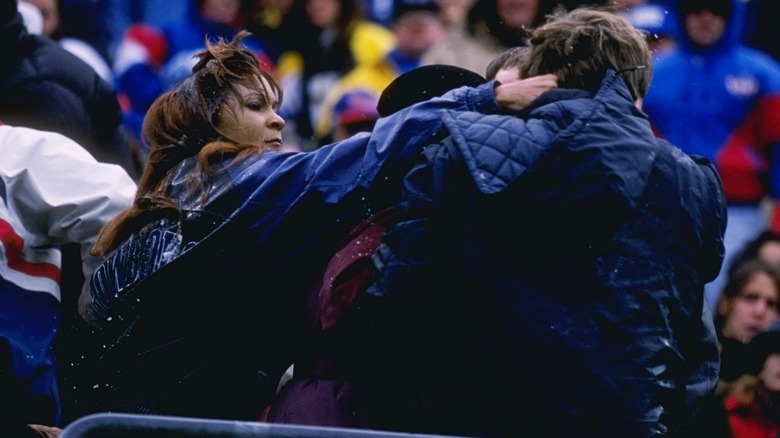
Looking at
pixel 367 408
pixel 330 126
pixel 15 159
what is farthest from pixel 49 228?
pixel 330 126

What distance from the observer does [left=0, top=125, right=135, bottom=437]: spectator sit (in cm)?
455

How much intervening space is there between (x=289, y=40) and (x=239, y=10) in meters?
0.39

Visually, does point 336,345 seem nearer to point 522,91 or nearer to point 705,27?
point 522,91

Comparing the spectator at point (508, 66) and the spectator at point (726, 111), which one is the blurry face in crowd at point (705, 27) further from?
the spectator at point (508, 66)

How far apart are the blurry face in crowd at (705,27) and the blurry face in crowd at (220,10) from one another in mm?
2682

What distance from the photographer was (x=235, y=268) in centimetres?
432

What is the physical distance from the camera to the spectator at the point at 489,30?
6.93 meters

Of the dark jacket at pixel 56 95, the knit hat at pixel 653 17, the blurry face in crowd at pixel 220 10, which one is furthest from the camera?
the blurry face in crowd at pixel 220 10

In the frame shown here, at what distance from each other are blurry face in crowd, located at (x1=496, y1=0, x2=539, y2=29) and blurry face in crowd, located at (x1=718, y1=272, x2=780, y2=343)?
140cm

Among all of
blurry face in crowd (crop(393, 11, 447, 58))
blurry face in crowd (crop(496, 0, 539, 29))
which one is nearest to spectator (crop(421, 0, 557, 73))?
blurry face in crowd (crop(496, 0, 539, 29))

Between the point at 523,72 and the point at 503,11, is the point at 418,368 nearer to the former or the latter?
the point at 523,72

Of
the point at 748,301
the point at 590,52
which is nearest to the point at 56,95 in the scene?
the point at 590,52

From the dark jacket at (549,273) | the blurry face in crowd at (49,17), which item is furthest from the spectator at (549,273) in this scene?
the blurry face in crowd at (49,17)

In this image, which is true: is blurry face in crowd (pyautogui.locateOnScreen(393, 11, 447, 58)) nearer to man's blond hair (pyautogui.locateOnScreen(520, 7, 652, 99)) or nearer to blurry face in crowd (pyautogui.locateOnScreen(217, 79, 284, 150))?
blurry face in crowd (pyautogui.locateOnScreen(217, 79, 284, 150))
